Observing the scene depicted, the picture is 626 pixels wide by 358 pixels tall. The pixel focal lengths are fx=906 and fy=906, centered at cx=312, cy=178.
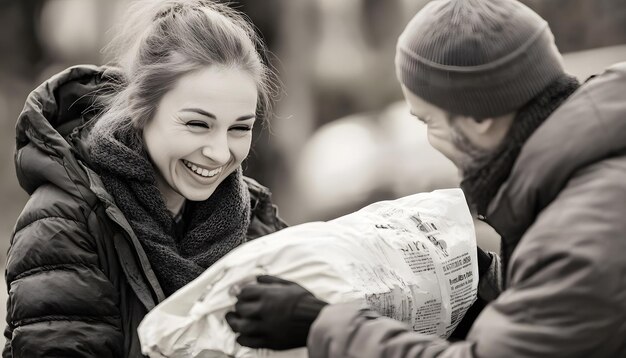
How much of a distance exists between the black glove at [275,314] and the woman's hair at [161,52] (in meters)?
0.72

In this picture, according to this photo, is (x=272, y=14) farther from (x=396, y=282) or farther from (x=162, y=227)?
(x=396, y=282)

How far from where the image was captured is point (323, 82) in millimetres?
4586

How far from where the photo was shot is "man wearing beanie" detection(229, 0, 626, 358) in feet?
4.12

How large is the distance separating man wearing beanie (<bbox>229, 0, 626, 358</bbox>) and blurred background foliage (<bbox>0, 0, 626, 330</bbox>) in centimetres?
280

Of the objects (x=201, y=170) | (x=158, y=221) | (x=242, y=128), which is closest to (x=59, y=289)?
(x=158, y=221)

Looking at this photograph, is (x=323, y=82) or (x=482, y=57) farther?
(x=323, y=82)

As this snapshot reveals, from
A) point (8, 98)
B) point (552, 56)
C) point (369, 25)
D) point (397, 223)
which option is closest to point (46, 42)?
point (8, 98)

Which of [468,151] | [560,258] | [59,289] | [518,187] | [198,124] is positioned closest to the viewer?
[560,258]

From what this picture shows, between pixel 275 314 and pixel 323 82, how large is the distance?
3230mm

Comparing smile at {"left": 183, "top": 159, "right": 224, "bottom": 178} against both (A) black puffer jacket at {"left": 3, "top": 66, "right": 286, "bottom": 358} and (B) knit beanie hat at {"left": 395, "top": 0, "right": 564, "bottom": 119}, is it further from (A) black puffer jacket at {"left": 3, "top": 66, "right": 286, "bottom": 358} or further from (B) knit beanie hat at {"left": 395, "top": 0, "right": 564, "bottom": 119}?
(B) knit beanie hat at {"left": 395, "top": 0, "right": 564, "bottom": 119}

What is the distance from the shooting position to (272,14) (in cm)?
455

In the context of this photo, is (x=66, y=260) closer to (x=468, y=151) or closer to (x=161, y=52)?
(x=161, y=52)

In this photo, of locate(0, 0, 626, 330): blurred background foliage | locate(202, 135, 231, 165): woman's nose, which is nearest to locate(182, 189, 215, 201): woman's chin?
locate(202, 135, 231, 165): woman's nose

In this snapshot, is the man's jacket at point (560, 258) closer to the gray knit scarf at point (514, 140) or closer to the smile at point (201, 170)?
the gray knit scarf at point (514, 140)
